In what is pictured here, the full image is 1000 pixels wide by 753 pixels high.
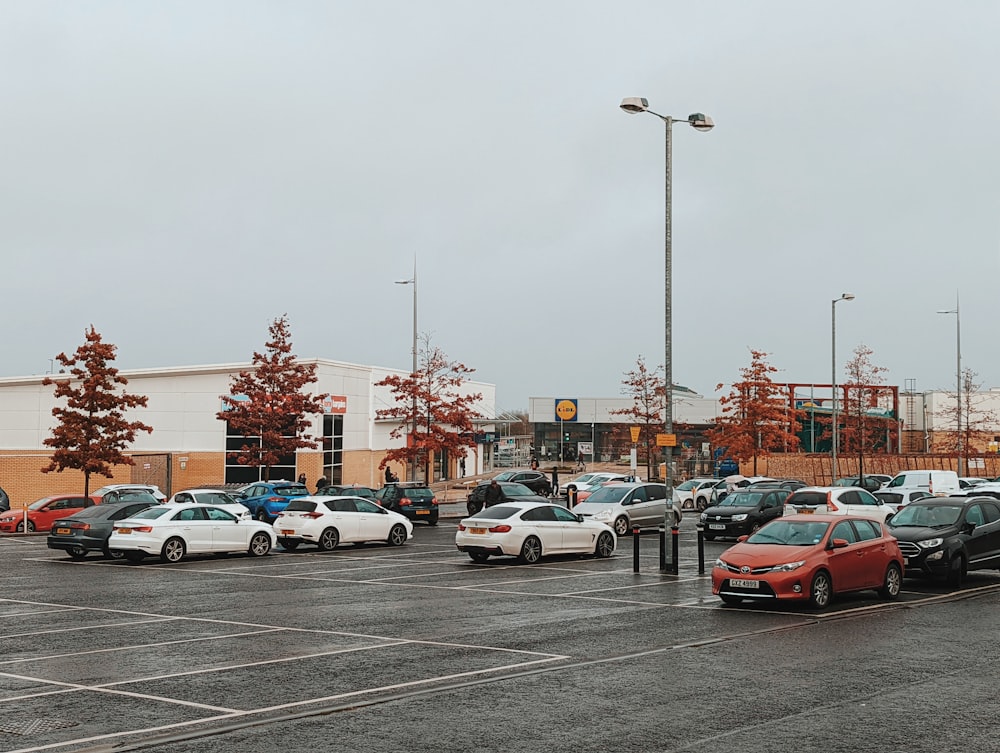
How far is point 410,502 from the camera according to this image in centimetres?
4112

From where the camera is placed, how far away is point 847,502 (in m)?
34.7

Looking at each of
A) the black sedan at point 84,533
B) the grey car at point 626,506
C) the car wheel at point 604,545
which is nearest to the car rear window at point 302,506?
the black sedan at point 84,533

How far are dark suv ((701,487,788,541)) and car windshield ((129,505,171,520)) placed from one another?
15.6m

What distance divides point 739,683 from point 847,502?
24821mm

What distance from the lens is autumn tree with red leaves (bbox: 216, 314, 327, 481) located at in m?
52.1

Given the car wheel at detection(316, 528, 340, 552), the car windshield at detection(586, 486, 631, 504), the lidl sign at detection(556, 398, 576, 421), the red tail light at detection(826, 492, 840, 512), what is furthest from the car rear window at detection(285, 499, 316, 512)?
the lidl sign at detection(556, 398, 576, 421)

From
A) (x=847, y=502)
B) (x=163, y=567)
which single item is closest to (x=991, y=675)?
(x=163, y=567)

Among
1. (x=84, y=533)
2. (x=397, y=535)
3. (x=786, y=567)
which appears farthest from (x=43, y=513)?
(x=786, y=567)

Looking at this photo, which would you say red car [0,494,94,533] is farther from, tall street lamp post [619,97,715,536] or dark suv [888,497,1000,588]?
dark suv [888,497,1000,588]

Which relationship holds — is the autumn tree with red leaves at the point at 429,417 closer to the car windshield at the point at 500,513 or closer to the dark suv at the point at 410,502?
the dark suv at the point at 410,502

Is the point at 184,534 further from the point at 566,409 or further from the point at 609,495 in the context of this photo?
the point at 566,409

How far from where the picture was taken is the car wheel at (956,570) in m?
20.9

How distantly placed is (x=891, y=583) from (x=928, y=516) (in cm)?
395

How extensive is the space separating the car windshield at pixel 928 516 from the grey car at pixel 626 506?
11.7 metres
